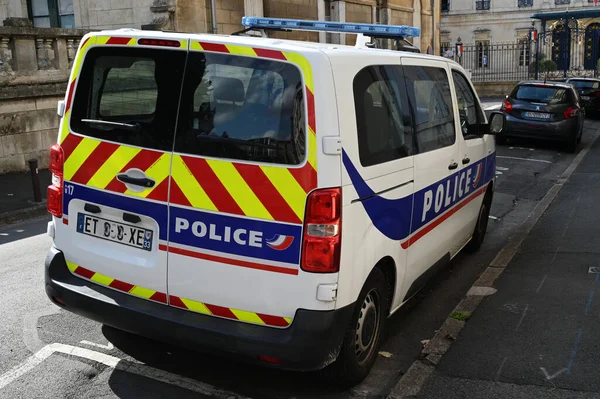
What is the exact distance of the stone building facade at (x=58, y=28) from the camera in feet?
41.0

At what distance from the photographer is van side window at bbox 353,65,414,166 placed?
402 cm

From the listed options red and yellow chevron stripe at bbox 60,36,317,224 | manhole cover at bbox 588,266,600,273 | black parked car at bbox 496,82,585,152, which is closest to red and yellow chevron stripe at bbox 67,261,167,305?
red and yellow chevron stripe at bbox 60,36,317,224

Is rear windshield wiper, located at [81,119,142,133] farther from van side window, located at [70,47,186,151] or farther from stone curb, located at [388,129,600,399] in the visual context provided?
stone curb, located at [388,129,600,399]

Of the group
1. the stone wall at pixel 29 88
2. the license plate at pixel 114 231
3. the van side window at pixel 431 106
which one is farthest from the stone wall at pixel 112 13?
the license plate at pixel 114 231

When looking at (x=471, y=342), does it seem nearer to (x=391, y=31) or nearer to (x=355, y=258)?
(x=355, y=258)

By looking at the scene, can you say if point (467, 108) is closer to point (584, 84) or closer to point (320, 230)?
point (320, 230)

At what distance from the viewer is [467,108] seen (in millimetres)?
6480

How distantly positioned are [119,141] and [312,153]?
3.96 ft

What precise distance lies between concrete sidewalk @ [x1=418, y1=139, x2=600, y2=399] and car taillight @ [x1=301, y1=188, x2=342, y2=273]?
1188mm

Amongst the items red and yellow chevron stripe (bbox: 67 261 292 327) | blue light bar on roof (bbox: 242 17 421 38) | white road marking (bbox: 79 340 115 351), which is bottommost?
white road marking (bbox: 79 340 115 351)

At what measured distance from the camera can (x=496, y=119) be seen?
6801 millimetres

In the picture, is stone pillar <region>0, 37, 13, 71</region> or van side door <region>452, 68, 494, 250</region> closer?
van side door <region>452, 68, 494, 250</region>

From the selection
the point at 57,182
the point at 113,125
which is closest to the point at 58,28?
the point at 57,182

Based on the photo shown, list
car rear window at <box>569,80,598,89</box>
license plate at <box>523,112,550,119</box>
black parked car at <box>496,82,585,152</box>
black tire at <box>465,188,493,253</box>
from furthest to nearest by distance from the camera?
1. car rear window at <box>569,80,598,89</box>
2. license plate at <box>523,112,550,119</box>
3. black parked car at <box>496,82,585,152</box>
4. black tire at <box>465,188,493,253</box>
